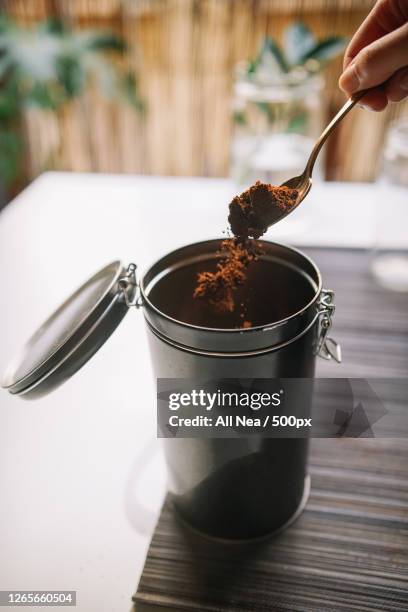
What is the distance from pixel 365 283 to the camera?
1.08 metres

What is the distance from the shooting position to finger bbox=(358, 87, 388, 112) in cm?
72

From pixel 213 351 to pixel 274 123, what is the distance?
2.74ft

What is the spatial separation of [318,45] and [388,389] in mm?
799

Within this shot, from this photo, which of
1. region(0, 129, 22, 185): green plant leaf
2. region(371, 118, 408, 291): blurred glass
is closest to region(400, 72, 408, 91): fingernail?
region(371, 118, 408, 291): blurred glass

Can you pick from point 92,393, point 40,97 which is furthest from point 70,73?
point 92,393

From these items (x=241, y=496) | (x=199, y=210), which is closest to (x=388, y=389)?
(x=241, y=496)

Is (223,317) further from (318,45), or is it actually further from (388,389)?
(318,45)

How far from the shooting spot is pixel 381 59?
613mm

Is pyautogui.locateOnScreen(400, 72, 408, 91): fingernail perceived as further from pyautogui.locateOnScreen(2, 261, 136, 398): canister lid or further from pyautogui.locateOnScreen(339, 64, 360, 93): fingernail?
pyautogui.locateOnScreen(2, 261, 136, 398): canister lid

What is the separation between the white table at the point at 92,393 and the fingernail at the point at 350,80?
538 millimetres

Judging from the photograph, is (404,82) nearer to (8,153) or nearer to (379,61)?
(379,61)

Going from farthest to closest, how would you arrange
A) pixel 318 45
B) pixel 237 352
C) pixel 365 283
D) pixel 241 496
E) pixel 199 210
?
1. pixel 199 210
2. pixel 318 45
3. pixel 365 283
4. pixel 241 496
5. pixel 237 352

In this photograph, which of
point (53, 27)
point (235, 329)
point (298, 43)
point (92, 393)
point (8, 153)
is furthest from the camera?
point (8, 153)

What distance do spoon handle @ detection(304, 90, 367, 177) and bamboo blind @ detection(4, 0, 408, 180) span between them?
1.52m
